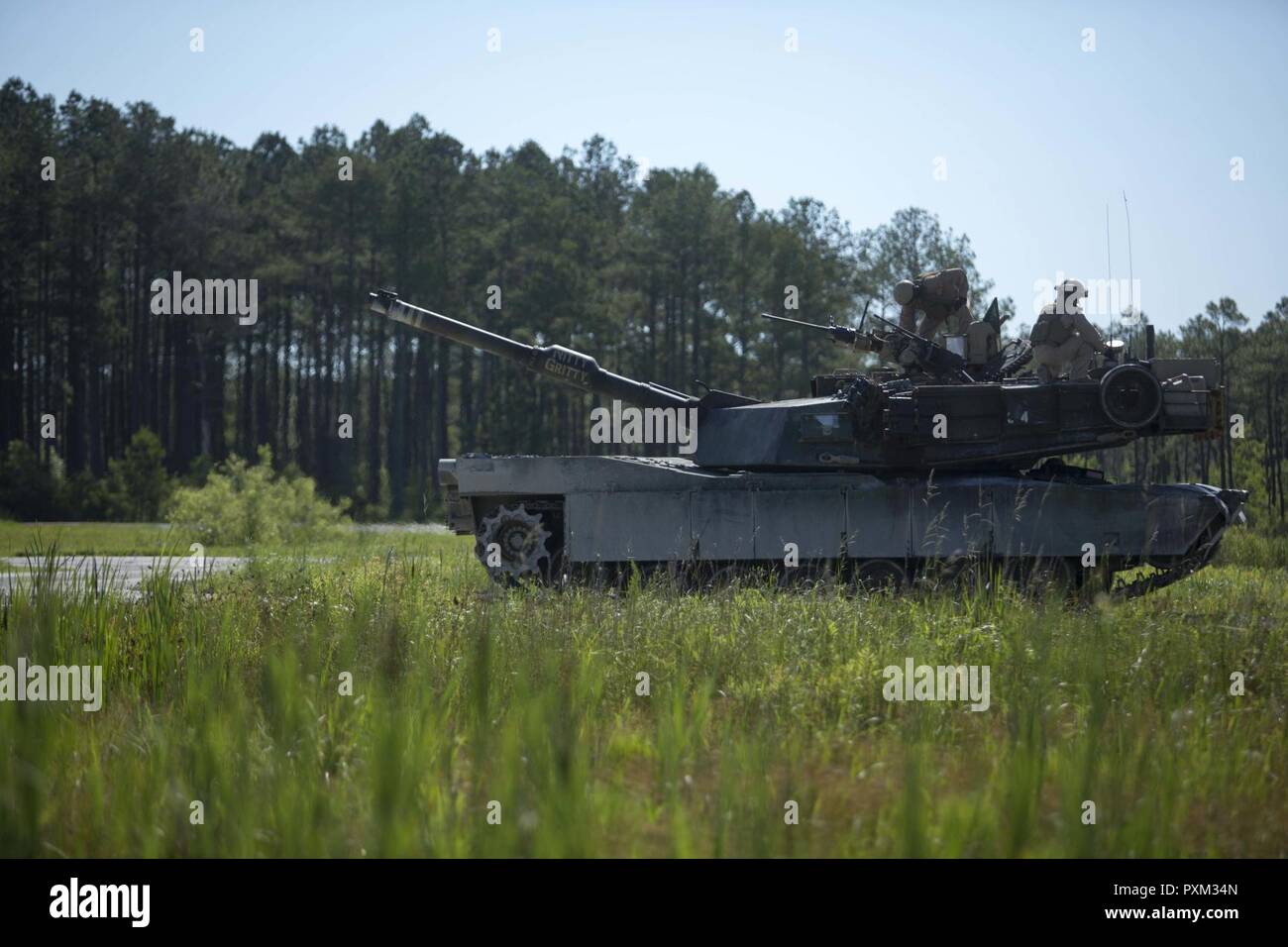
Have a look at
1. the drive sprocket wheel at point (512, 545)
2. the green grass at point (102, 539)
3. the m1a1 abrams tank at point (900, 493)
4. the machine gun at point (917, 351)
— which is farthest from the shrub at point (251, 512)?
the machine gun at point (917, 351)

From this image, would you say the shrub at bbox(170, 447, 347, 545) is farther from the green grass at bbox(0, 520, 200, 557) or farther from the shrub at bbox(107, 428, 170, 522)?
the shrub at bbox(107, 428, 170, 522)

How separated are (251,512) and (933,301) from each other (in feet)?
52.5

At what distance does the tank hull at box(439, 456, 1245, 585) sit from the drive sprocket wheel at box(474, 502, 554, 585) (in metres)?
0.02

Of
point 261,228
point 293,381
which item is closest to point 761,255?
point 261,228

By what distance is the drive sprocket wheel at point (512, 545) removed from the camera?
40.4ft

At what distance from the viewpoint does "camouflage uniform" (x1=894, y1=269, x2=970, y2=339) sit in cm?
1308

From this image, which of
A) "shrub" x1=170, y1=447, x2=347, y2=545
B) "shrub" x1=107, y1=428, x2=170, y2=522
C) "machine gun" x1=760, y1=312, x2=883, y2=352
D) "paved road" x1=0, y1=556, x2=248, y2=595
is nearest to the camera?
"paved road" x1=0, y1=556, x2=248, y2=595

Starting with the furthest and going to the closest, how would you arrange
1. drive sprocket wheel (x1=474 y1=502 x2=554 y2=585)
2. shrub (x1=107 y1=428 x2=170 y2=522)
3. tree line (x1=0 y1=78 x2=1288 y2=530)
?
tree line (x1=0 y1=78 x2=1288 y2=530), shrub (x1=107 y1=428 x2=170 y2=522), drive sprocket wheel (x1=474 y1=502 x2=554 y2=585)

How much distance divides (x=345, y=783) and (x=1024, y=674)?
3919mm

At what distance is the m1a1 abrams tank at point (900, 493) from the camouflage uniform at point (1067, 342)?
0.82 feet

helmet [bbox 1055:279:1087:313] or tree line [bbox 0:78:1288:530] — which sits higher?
tree line [bbox 0:78:1288:530]

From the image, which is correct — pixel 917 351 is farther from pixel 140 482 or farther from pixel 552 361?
pixel 140 482

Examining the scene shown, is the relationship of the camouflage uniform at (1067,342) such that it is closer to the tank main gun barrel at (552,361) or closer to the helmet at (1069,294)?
the helmet at (1069,294)

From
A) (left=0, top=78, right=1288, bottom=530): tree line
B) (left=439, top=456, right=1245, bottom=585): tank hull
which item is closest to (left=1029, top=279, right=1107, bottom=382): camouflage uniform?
(left=439, top=456, right=1245, bottom=585): tank hull
